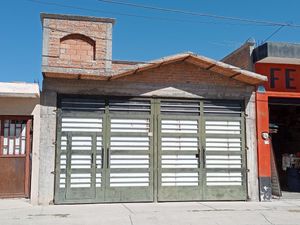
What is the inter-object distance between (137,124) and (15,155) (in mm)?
3499

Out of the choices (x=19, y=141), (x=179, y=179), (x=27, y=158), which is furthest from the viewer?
(x=179, y=179)

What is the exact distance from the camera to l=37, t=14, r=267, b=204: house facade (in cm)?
1141

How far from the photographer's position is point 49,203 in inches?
443

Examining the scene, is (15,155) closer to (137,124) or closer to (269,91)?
(137,124)

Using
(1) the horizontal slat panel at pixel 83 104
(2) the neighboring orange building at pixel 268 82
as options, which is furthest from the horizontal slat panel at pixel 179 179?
(1) the horizontal slat panel at pixel 83 104

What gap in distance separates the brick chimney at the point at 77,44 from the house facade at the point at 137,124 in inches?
1.1

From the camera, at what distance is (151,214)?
10.1 metres

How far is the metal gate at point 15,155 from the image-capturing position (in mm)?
11359

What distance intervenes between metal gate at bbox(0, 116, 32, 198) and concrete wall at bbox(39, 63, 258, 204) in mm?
522

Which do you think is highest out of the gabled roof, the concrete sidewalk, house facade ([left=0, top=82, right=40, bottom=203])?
the gabled roof

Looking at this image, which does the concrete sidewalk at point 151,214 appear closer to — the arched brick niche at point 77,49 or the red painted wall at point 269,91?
the red painted wall at point 269,91

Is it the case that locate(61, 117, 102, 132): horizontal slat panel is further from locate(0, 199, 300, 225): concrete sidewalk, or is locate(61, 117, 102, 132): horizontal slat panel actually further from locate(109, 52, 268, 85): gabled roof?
locate(0, 199, 300, 225): concrete sidewalk

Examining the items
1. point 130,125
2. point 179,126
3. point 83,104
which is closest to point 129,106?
point 130,125

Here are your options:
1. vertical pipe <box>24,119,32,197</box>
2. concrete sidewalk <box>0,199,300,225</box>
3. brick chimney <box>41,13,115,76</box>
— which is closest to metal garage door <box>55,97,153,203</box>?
concrete sidewalk <box>0,199,300,225</box>
